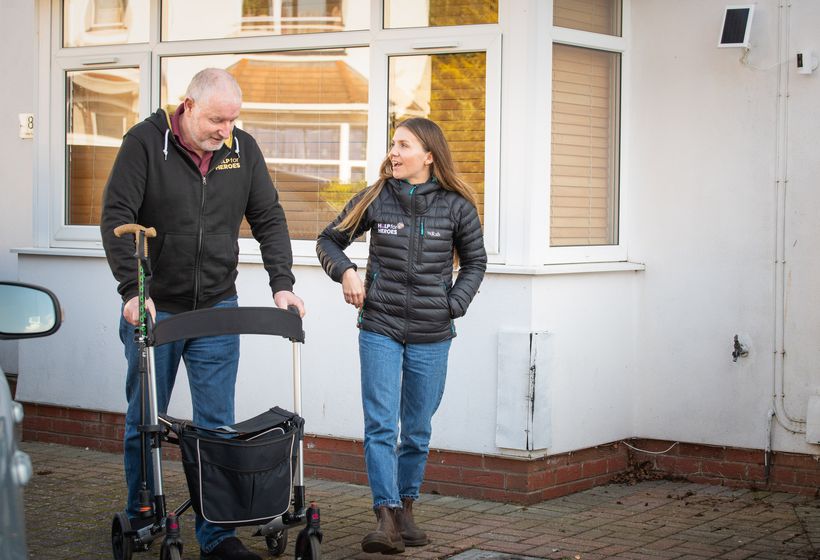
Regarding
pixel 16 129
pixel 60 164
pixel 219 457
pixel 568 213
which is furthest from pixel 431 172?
pixel 16 129

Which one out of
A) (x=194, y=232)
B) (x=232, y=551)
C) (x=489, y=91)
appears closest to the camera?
(x=232, y=551)

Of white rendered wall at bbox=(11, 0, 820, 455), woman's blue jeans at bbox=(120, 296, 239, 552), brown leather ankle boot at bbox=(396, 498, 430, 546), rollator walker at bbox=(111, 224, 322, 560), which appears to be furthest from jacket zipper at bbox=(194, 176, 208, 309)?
white rendered wall at bbox=(11, 0, 820, 455)

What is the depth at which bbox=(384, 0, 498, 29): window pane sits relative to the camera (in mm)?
7312

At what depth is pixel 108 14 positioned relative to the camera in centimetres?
869

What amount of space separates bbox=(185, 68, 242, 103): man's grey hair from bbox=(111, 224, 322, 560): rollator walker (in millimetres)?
671

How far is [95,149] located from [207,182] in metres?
3.60

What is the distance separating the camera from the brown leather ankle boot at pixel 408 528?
6.00 metres

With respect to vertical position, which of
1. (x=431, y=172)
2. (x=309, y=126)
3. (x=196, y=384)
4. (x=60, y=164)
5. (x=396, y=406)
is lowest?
(x=396, y=406)

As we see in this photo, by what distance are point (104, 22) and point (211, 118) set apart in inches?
148

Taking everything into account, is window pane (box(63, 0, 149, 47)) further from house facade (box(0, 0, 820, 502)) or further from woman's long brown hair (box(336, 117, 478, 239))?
woman's long brown hair (box(336, 117, 478, 239))

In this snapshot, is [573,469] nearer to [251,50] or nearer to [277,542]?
[277,542]

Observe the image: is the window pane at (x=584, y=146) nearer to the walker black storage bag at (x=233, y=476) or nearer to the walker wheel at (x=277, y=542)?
the walker wheel at (x=277, y=542)

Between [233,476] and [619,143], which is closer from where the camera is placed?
[233,476]

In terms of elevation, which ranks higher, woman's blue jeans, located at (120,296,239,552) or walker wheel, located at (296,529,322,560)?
woman's blue jeans, located at (120,296,239,552)
